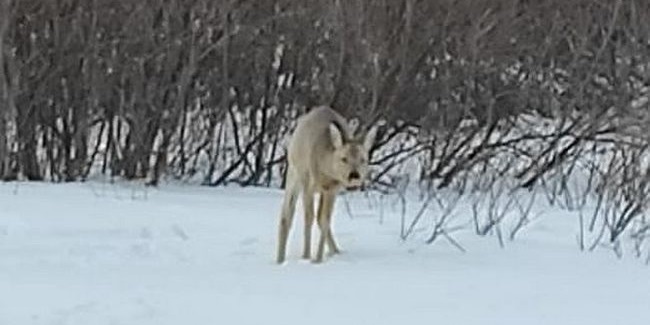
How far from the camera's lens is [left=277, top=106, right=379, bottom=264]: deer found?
33.0 feet

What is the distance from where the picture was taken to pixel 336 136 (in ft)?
33.1

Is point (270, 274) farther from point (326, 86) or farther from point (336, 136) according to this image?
point (326, 86)

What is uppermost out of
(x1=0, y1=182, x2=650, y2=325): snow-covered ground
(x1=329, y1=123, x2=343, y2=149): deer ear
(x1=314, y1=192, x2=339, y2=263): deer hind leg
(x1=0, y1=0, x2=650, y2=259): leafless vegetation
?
(x1=0, y1=0, x2=650, y2=259): leafless vegetation

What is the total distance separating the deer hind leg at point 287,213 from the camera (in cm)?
1023

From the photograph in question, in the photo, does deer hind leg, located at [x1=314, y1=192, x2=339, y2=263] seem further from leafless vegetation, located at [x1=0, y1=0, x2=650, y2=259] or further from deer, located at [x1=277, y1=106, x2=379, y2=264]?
leafless vegetation, located at [x1=0, y1=0, x2=650, y2=259]

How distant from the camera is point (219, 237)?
11.1m

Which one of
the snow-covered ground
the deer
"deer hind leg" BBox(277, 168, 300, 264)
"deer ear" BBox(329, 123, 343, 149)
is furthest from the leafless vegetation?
"deer ear" BBox(329, 123, 343, 149)

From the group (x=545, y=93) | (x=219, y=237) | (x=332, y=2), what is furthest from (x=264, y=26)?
(x=219, y=237)

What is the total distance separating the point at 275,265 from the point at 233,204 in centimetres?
377

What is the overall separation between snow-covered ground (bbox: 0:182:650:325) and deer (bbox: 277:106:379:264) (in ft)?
0.66

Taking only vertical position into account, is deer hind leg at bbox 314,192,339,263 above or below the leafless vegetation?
below

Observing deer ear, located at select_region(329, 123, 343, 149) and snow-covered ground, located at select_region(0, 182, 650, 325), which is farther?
deer ear, located at select_region(329, 123, 343, 149)

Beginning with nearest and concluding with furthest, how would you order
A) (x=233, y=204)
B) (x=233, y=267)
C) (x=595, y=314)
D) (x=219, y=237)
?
(x=595, y=314)
(x=233, y=267)
(x=219, y=237)
(x=233, y=204)

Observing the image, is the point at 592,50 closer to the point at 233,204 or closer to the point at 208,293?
the point at 233,204
